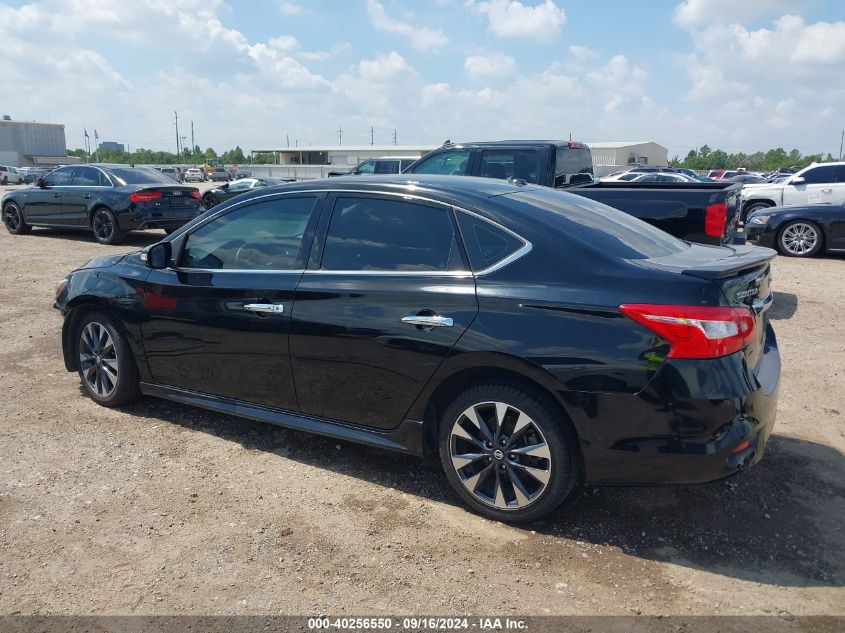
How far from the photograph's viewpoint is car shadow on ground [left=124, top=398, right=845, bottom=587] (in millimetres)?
3203

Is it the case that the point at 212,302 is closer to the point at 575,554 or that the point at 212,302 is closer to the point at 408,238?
the point at 408,238

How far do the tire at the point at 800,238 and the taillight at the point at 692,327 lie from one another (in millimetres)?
10494

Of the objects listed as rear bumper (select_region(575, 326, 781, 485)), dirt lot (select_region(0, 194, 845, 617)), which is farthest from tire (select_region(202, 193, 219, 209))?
rear bumper (select_region(575, 326, 781, 485))

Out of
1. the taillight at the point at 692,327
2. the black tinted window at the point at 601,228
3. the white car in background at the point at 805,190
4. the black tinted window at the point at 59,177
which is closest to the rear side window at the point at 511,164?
the black tinted window at the point at 601,228

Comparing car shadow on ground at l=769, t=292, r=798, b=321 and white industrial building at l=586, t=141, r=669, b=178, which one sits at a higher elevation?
white industrial building at l=586, t=141, r=669, b=178

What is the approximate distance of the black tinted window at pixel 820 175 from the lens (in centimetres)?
1563

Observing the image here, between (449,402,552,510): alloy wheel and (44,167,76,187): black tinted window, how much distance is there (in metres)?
13.3

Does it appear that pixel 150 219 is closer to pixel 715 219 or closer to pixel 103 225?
pixel 103 225

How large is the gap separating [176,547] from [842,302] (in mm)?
8272

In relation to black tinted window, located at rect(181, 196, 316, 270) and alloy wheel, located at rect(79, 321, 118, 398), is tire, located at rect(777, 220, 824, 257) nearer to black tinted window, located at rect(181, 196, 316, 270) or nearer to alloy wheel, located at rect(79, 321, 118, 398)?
black tinted window, located at rect(181, 196, 316, 270)

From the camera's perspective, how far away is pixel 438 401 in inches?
143

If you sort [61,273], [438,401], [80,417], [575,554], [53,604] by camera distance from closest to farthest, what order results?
[53,604] → [575,554] → [438,401] → [80,417] → [61,273]

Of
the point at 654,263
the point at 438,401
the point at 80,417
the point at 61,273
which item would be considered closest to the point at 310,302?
the point at 438,401

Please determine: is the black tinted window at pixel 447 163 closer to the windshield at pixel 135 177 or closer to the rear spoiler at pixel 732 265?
the rear spoiler at pixel 732 265
